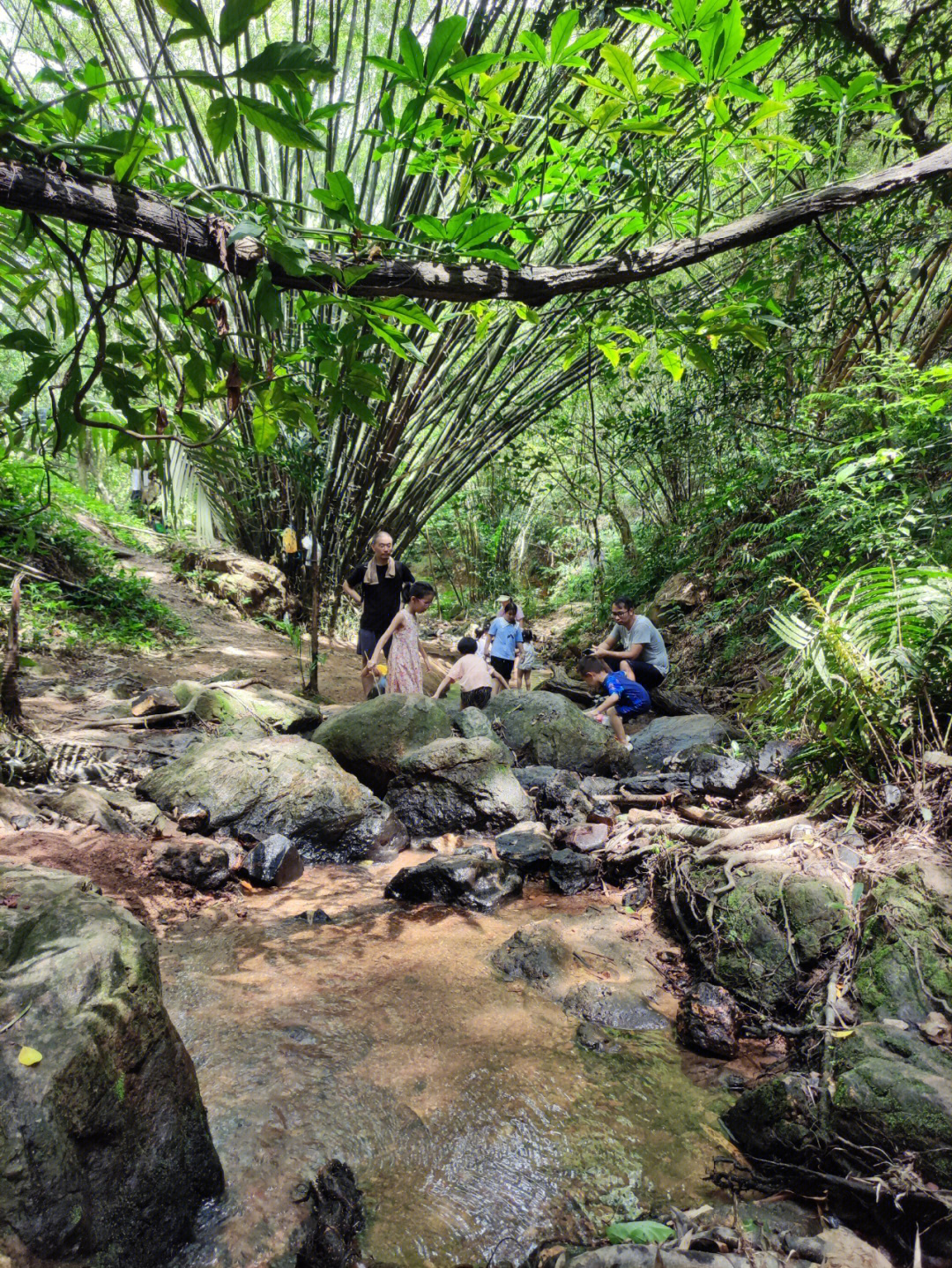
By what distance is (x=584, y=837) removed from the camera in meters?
3.75

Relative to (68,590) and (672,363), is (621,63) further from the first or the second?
(68,590)

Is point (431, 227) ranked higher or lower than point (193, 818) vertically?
higher

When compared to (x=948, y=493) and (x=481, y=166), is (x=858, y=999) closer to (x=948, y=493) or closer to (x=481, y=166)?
(x=481, y=166)

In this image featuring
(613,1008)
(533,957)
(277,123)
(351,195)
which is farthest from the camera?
(533,957)

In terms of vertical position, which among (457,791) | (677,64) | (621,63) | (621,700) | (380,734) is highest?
(621,63)

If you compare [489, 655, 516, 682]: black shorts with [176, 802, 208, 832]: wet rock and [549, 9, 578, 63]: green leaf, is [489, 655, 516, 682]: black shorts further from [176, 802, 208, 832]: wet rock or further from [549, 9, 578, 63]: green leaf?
[549, 9, 578, 63]: green leaf

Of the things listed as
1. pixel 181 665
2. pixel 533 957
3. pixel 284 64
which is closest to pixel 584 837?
pixel 533 957

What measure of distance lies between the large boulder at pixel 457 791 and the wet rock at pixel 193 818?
3.76ft

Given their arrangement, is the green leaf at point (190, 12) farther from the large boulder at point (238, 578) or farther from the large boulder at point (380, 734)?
the large boulder at point (238, 578)

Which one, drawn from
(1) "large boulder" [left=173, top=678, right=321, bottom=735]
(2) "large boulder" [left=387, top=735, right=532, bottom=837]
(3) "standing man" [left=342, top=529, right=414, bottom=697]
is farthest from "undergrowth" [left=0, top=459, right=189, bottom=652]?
(2) "large boulder" [left=387, top=735, right=532, bottom=837]

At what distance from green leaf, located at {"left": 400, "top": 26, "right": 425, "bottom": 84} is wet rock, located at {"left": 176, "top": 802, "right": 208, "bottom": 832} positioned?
10.7 feet

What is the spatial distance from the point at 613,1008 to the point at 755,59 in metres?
2.81

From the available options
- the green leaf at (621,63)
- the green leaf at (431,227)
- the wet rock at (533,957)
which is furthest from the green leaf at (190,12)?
the wet rock at (533,957)

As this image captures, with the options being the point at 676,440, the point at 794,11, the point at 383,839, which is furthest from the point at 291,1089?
the point at 676,440
